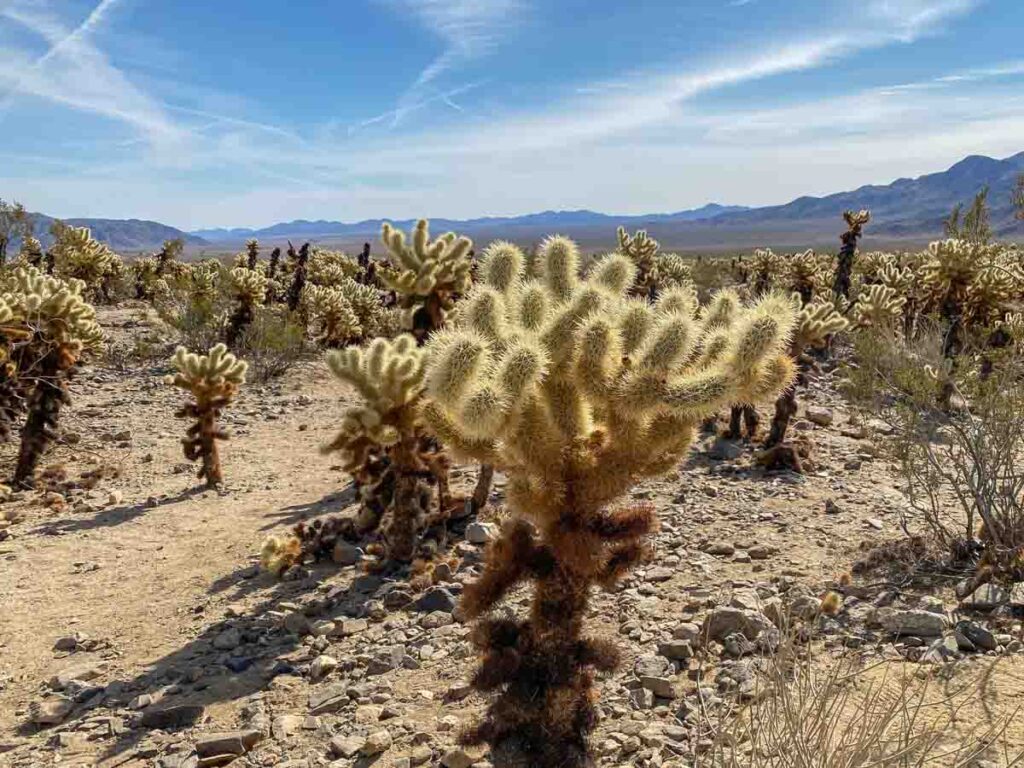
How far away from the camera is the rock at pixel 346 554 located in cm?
A: 632

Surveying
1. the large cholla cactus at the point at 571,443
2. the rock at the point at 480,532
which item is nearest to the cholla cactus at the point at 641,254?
the rock at the point at 480,532

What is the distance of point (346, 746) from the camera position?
146 inches

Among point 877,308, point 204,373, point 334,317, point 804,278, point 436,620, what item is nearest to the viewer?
point 436,620

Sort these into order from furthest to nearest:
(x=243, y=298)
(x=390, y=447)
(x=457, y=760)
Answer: (x=243, y=298) → (x=390, y=447) → (x=457, y=760)

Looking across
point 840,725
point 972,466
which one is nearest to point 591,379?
point 840,725

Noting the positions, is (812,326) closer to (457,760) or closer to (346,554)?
(346,554)

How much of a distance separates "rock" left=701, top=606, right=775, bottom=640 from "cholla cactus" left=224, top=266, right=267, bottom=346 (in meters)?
13.0

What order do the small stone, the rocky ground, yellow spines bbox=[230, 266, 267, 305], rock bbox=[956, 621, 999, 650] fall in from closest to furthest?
the small stone
the rocky ground
rock bbox=[956, 621, 999, 650]
yellow spines bbox=[230, 266, 267, 305]

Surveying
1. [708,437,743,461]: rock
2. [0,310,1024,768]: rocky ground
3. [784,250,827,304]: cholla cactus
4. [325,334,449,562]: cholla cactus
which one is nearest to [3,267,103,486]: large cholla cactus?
[0,310,1024,768]: rocky ground

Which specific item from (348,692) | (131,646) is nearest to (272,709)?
(348,692)

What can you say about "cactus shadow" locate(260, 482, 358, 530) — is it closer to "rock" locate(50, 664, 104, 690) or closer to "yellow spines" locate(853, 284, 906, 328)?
"rock" locate(50, 664, 104, 690)

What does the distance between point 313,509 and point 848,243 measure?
13286 millimetres

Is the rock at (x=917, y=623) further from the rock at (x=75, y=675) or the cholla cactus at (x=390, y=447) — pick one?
the rock at (x=75, y=675)

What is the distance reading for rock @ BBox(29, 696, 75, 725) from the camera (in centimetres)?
422
